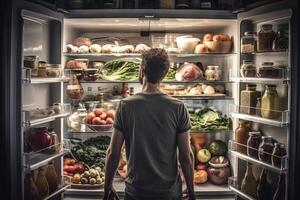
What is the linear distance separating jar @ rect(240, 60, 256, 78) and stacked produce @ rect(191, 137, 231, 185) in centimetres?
81

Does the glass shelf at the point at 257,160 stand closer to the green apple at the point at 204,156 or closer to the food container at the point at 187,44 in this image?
the green apple at the point at 204,156

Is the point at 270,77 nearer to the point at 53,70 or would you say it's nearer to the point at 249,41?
the point at 249,41

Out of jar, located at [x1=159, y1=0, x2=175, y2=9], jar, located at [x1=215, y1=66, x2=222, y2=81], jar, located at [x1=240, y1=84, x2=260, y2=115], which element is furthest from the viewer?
jar, located at [x1=215, y1=66, x2=222, y2=81]

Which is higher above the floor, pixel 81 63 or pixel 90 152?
pixel 81 63

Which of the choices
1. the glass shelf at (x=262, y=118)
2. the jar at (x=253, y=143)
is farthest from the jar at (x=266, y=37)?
the jar at (x=253, y=143)

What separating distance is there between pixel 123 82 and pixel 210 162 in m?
0.99

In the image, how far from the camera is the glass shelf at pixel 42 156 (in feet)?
7.83

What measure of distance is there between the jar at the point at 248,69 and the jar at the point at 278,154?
22.6 inches

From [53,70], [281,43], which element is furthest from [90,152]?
[281,43]

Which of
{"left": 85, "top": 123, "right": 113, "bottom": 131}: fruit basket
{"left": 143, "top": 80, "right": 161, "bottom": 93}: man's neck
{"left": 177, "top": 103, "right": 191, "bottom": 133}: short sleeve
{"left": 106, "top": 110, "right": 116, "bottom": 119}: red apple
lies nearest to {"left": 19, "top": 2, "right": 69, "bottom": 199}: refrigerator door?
{"left": 85, "top": 123, "right": 113, "bottom": 131}: fruit basket

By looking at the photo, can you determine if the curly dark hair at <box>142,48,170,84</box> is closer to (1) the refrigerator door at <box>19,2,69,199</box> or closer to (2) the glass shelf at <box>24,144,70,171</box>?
(1) the refrigerator door at <box>19,2,69,199</box>

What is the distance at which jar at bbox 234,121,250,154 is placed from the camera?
303 centimetres

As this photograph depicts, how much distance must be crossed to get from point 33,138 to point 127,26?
1255mm

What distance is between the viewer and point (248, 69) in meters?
2.94
